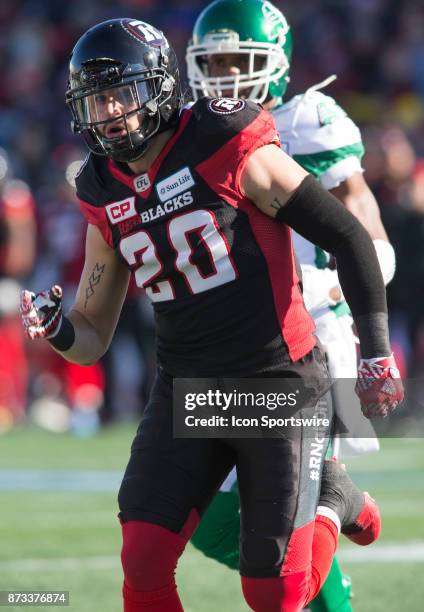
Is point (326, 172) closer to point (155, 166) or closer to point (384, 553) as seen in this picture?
point (155, 166)

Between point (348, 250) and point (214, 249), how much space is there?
1.17ft

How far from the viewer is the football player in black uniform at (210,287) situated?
3.38 meters

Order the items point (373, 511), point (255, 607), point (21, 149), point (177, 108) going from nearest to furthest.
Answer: point (255, 607) → point (177, 108) → point (373, 511) → point (21, 149)

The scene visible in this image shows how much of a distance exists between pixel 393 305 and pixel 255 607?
7229 millimetres

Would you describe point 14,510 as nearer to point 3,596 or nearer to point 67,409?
point 3,596

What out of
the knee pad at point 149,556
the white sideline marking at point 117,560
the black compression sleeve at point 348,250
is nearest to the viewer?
the knee pad at point 149,556

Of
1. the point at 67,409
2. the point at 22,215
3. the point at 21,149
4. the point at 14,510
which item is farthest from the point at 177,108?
the point at 21,149

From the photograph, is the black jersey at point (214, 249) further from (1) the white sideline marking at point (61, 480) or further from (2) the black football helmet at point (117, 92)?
(1) the white sideline marking at point (61, 480)

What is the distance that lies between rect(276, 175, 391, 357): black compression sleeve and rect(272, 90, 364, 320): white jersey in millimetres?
706

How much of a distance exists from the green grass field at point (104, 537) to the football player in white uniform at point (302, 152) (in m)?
0.60

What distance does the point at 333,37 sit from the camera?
13.6 meters

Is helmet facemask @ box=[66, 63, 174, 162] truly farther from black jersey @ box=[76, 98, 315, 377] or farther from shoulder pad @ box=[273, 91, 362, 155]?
shoulder pad @ box=[273, 91, 362, 155]

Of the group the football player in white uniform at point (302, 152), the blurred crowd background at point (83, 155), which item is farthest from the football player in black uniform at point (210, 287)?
the blurred crowd background at point (83, 155)

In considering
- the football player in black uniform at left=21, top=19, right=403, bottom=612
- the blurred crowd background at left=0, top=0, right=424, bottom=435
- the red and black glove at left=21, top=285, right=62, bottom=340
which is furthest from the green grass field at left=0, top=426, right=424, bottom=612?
the blurred crowd background at left=0, top=0, right=424, bottom=435
